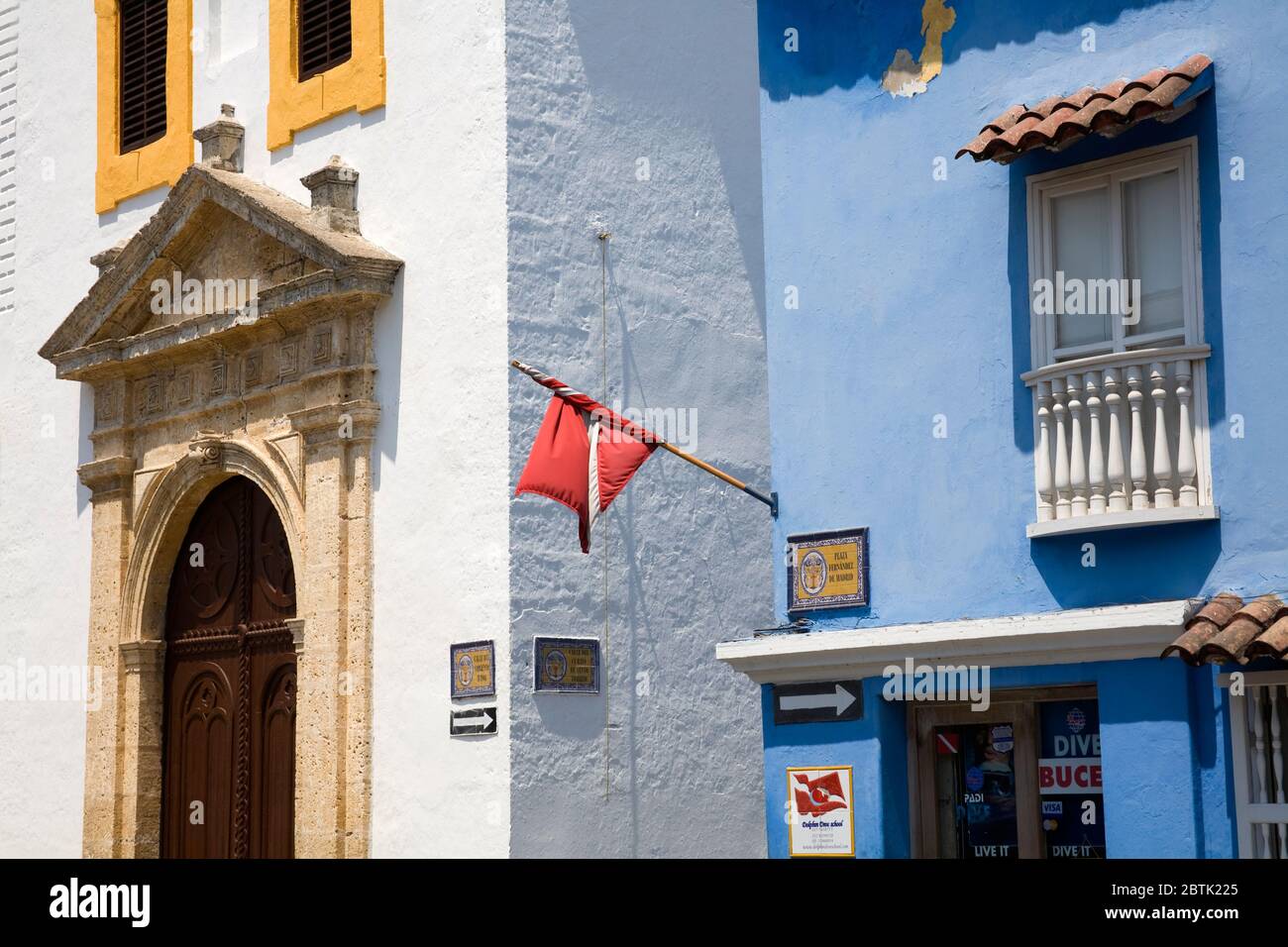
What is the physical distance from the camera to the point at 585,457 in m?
12.0

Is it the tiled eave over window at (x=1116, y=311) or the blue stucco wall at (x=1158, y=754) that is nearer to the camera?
the blue stucco wall at (x=1158, y=754)

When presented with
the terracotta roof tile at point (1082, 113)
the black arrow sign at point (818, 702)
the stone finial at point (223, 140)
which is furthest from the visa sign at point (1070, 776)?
the stone finial at point (223, 140)

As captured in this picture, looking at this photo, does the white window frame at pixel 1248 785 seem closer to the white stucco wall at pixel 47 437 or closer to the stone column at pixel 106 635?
the stone column at pixel 106 635

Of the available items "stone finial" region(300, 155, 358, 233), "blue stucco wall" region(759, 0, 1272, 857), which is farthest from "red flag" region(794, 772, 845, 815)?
"stone finial" region(300, 155, 358, 233)

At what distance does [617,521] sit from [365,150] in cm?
344

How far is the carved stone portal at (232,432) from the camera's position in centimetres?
1447

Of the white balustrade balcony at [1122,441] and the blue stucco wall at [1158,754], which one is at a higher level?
the white balustrade balcony at [1122,441]

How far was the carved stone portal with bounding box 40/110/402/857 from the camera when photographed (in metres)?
14.5

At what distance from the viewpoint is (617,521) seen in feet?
46.8

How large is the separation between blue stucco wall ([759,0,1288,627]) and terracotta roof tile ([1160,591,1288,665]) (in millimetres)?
208

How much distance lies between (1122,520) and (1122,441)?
432mm

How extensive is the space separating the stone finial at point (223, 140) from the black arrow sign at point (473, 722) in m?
5.16

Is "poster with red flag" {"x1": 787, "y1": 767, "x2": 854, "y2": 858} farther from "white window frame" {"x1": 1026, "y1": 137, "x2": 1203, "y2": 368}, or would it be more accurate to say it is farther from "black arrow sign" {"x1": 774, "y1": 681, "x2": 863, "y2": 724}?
"white window frame" {"x1": 1026, "y1": 137, "x2": 1203, "y2": 368}
